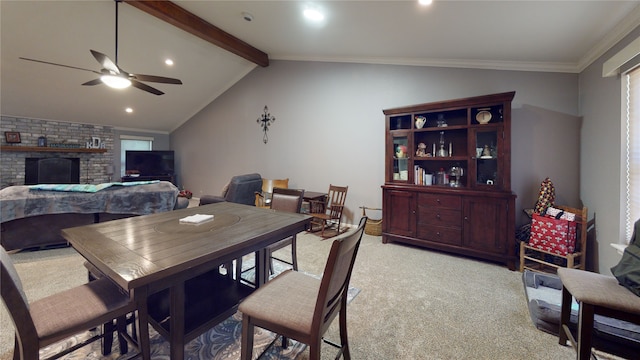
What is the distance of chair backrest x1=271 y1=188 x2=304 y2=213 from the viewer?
102 inches

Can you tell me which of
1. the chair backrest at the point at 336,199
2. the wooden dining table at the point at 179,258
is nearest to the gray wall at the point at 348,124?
the chair backrest at the point at 336,199

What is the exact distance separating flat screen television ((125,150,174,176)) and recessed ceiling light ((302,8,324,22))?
6187 millimetres

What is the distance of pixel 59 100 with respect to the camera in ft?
18.1

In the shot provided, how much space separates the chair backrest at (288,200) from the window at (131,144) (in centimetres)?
681

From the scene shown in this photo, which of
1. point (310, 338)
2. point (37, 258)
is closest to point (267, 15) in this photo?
point (310, 338)

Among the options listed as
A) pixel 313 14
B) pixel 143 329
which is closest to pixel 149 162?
pixel 313 14

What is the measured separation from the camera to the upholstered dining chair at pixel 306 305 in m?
1.09

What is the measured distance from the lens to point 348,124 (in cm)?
451

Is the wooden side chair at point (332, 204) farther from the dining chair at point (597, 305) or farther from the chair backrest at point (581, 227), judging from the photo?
the dining chair at point (597, 305)

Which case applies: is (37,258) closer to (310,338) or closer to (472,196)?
(310,338)

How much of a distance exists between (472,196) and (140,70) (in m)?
6.18

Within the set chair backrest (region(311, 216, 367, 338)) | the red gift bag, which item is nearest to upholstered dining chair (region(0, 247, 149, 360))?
chair backrest (region(311, 216, 367, 338))

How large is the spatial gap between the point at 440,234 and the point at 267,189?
334 cm

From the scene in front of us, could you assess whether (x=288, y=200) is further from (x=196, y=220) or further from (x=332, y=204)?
(x=332, y=204)
